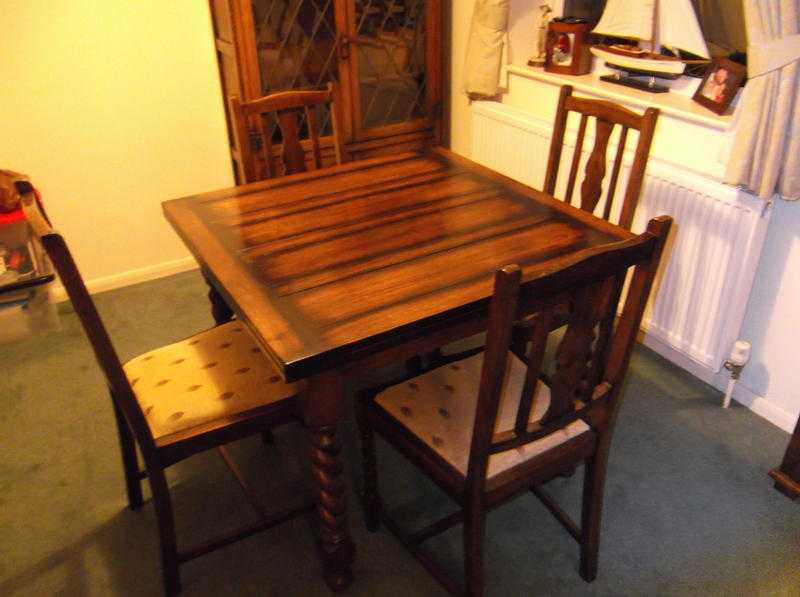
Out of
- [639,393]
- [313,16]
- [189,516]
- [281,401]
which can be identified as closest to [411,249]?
[281,401]

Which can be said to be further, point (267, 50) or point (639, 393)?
point (267, 50)

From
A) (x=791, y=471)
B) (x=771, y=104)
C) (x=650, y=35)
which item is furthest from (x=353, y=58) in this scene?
(x=791, y=471)

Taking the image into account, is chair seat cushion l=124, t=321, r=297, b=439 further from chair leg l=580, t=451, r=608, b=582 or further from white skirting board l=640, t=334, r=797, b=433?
white skirting board l=640, t=334, r=797, b=433

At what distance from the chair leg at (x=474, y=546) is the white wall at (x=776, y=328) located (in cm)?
126

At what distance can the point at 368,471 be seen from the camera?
1661 mm

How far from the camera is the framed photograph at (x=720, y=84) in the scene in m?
2.01

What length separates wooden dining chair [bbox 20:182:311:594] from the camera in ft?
4.48

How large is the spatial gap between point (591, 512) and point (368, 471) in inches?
21.6

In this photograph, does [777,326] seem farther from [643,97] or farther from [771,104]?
[643,97]

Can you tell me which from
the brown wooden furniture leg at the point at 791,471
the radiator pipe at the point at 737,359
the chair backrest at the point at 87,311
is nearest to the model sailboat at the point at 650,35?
the radiator pipe at the point at 737,359

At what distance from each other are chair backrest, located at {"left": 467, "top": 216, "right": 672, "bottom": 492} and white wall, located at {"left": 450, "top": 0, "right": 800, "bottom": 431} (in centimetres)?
90

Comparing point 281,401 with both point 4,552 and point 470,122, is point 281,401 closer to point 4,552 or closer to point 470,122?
point 4,552

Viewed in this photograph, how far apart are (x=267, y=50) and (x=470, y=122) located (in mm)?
1027

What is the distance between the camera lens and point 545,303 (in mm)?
1108
